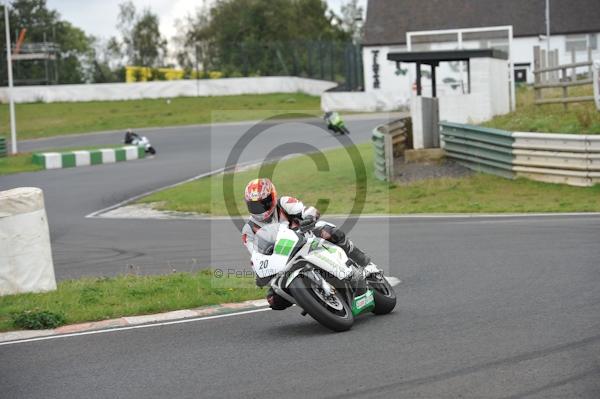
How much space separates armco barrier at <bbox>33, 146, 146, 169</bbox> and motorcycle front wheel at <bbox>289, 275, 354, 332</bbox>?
27.0 m

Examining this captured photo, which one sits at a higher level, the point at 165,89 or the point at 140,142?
the point at 165,89

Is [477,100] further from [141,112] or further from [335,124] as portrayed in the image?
[141,112]

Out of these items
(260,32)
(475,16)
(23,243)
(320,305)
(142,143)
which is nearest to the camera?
(320,305)

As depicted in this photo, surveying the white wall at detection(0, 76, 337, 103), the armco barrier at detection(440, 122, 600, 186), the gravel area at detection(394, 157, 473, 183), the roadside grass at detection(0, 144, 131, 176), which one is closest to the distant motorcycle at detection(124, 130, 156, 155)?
the roadside grass at detection(0, 144, 131, 176)

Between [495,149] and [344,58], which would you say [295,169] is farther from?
[344,58]

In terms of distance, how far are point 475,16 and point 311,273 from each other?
55.8 meters

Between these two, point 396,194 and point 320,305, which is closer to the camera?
point 320,305

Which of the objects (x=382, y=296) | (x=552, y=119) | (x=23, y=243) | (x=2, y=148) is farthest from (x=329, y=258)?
(x=2, y=148)

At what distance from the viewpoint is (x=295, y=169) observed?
92.5 ft

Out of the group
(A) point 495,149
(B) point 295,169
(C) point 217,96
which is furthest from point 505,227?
(C) point 217,96

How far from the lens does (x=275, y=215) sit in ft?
27.9

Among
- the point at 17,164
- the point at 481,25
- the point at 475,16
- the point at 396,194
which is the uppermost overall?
the point at 475,16

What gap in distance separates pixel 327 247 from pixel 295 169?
65.1ft

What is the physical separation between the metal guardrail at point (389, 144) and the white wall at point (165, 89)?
33226 mm
